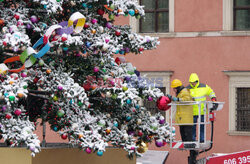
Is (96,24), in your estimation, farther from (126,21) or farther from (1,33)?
(126,21)

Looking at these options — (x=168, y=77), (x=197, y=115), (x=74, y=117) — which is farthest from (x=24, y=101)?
(x=168, y=77)

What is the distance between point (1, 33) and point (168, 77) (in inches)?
504

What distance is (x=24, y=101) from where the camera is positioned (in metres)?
8.29

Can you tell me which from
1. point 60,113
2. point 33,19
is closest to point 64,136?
point 60,113

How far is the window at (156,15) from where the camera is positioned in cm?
2036

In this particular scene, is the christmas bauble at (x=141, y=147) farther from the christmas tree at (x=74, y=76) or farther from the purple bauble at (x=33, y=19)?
the purple bauble at (x=33, y=19)

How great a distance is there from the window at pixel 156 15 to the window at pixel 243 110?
295 cm

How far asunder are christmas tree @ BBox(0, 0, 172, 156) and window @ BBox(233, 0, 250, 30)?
11.2 metres

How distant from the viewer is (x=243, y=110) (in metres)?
19.3

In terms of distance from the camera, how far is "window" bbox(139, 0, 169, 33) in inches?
802

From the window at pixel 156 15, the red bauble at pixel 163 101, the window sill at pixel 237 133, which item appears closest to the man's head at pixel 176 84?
the red bauble at pixel 163 101

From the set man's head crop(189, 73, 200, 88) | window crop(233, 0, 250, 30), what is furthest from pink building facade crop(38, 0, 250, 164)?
man's head crop(189, 73, 200, 88)

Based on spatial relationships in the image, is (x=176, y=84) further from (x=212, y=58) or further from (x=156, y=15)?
(x=156, y=15)

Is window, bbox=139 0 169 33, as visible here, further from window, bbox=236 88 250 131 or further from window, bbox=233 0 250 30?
window, bbox=236 88 250 131
